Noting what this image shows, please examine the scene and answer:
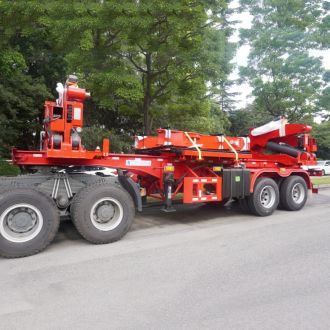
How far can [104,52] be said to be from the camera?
1029cm

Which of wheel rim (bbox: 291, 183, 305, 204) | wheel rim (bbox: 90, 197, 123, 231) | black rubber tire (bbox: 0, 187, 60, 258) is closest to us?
black rubber tire (bbox: 0, 187, 60, 258)

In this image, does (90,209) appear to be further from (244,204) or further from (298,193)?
(298,193)

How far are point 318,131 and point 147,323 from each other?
3437 cm

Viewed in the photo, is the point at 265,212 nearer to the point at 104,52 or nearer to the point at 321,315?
the point at 321,315

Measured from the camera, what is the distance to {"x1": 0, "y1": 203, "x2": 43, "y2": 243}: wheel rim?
5.26 metres

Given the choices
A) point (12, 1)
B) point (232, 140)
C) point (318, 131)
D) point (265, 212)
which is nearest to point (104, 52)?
point (12, 1)

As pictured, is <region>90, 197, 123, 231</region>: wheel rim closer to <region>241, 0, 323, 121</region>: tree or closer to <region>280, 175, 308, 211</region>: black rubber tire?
<region>280, 175, 308, 211</region>: black rubber tire

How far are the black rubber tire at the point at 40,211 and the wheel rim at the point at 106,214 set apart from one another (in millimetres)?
676

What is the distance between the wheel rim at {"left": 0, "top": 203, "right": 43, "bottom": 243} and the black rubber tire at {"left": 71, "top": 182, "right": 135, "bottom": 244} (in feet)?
2.02

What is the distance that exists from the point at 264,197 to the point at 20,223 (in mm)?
5785

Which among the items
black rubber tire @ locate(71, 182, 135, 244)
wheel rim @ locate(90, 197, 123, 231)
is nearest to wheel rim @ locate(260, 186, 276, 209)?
black rubber tire @ locate(71, 182, 135, 244)

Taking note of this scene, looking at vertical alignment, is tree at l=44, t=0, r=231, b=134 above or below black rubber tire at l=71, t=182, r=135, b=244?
above

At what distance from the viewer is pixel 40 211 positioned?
545 centimetres

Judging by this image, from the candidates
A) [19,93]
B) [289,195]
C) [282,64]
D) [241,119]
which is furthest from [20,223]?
[241,119]
